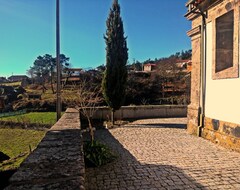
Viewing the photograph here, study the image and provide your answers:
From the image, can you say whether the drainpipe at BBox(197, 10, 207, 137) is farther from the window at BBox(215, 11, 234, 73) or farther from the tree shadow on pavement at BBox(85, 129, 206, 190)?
the tree shadow on pavement at BBox(85, 129, 206, 190)

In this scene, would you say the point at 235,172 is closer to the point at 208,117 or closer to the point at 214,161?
the point at 214,161

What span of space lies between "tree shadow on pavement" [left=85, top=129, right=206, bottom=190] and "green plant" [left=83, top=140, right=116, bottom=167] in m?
0.14

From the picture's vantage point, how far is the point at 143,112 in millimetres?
14664

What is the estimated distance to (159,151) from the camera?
6441 millimetres

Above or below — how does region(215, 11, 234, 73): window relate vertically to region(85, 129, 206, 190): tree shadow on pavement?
above

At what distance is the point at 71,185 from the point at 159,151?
15.9 feet

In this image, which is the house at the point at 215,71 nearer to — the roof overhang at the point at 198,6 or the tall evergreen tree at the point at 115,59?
the roof overhang at the point at 198,6

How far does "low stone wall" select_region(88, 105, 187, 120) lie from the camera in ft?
44.8

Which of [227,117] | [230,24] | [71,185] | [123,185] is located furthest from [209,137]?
[71,185]

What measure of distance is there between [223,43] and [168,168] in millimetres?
4715

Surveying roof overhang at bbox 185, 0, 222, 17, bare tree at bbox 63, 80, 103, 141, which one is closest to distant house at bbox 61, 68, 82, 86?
bare tree at bbox 63, 80, 103, 141

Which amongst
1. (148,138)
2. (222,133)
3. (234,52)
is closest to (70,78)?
(148,138)

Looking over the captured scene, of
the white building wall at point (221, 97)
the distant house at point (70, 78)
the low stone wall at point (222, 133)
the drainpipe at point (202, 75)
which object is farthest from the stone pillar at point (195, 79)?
the distant house at point (70, 78)

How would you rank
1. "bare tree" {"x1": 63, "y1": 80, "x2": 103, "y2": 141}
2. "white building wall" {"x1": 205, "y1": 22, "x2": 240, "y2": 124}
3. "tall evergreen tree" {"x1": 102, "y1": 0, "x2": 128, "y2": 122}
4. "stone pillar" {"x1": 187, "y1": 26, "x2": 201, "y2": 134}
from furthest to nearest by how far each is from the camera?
"tall evergreen tree" {"x1": 102, "y1": 0, "x2": 128, "y2": 122}, "stone pillar" {"x1": 187, "y1": 26, "x2": 201, "y2": 134}, "bare tree" {"x1": 63, "y1": 80, "x2": 103, "y2": 141}, "white building wall" {"x1": 205, "y1": 22, "x2": 240, "y2": 124}
